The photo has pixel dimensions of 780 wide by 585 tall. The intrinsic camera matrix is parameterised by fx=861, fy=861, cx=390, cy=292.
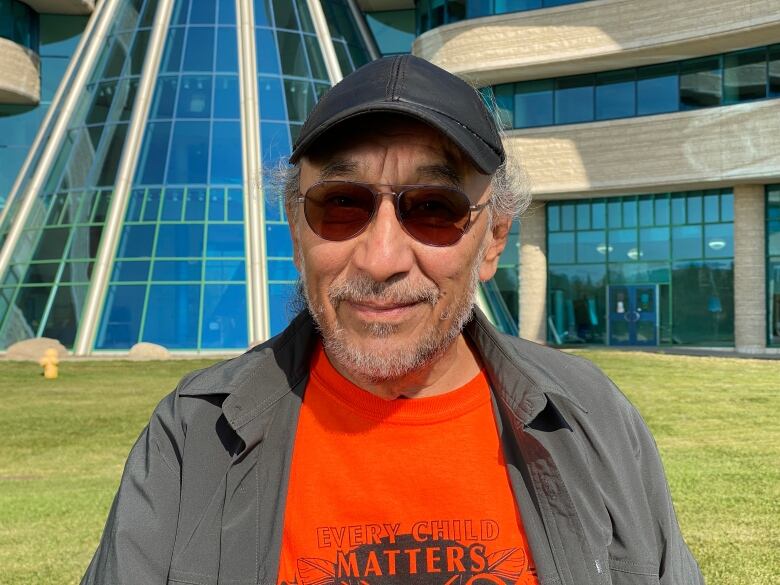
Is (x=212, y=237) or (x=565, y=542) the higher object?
(x=212, y=237)

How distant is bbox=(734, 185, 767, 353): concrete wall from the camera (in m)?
28.1

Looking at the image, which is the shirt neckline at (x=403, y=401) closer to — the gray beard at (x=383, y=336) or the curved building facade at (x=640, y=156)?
the gray beard at (x=383, y=336)

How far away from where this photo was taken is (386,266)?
2184 millimetres

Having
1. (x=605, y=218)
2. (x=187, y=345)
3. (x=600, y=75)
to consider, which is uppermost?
(x=600, y=75)

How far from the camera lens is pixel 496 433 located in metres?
2.27

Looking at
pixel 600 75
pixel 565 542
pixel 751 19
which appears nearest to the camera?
pixel 565 542

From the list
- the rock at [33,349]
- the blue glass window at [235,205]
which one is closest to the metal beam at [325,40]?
the blue glass window at [235,205]

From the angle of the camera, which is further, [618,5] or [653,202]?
[653,202]

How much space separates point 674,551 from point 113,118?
27698 millimetres

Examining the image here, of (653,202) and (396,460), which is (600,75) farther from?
(396,460)

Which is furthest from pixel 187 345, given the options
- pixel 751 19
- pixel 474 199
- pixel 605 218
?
pixel 474 199

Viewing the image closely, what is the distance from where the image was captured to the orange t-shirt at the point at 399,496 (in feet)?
6.67

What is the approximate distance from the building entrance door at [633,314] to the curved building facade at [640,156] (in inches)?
2.0

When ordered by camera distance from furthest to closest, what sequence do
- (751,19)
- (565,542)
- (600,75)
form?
(600,75)
(751,19)
(565,542)
